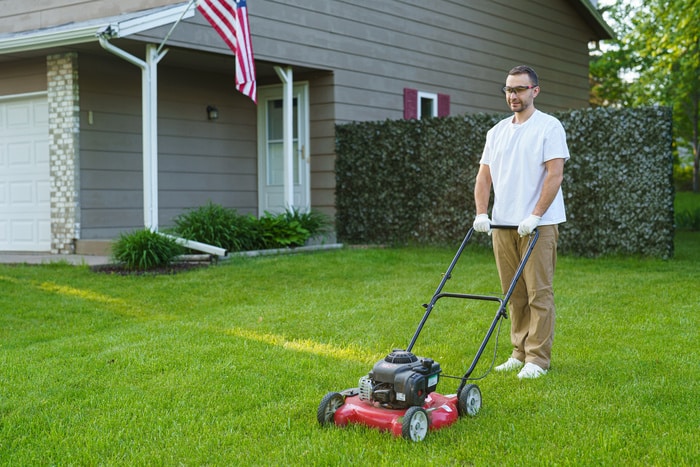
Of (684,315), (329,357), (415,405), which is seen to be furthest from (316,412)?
(684,315)

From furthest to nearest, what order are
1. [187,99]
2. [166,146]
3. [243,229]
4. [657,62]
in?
[657,62], [187,99], [166,146], [243,229]

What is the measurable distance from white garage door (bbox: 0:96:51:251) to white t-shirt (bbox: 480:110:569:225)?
823 cm

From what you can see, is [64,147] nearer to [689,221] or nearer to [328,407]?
[328,407]

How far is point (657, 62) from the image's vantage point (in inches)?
716

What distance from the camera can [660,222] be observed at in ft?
32.9

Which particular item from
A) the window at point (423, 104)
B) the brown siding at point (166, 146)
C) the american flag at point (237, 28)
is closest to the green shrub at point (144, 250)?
the brown siding at point (166, 146)

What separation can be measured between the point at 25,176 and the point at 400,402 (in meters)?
9.40

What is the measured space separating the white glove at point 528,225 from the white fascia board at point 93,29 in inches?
261

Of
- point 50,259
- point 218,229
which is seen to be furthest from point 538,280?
point 50,259

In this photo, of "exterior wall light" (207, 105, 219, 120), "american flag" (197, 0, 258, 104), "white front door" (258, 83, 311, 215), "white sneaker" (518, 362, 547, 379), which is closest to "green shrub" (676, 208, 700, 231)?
"white front door" (258, 83, 311, 215)

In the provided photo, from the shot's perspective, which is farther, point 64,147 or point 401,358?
point 64,147

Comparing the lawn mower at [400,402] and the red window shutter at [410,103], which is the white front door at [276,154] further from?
the lawn mower at [400,402]

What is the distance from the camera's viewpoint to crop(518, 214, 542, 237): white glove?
4543 mm

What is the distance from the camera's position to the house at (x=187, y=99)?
35.7ft
